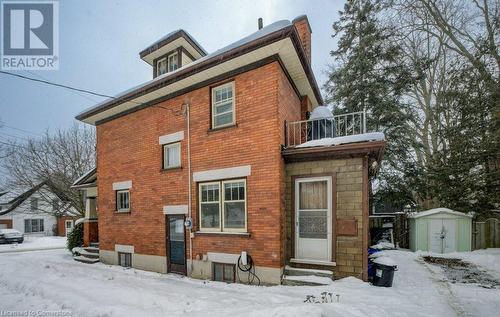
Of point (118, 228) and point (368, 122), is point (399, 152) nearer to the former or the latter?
point (368, 122)

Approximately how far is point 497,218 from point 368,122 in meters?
7.86

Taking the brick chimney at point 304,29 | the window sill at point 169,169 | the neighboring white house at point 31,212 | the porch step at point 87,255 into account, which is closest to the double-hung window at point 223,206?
the window sill at point 169,169

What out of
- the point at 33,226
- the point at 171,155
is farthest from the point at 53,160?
the point at 171,155

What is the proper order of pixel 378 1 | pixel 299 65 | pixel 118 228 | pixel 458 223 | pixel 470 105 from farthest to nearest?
pixel 378 1, pixel 470 105, pixel 458 223, pixel 118 228, pixel 299 65

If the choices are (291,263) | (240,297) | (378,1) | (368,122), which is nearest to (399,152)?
(368,122)

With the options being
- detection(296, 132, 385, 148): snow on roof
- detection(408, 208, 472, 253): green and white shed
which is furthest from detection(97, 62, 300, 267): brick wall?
detection(408, 208, 472, 253): green and white shed

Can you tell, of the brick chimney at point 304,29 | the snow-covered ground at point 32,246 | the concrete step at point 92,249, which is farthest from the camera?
the snow-covered ground at point 32,246

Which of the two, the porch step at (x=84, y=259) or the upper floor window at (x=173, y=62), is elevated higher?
the upper floor window at (x=173, y=62)

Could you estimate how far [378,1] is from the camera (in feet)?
54.4

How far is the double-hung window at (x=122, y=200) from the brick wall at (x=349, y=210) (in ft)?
27.3

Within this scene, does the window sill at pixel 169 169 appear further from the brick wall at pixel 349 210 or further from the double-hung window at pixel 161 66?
the double-hung window at pixel 161 66

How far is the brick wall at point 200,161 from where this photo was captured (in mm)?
7363

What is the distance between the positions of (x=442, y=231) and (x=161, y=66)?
16156mm

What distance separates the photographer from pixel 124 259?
1105 centimetres
